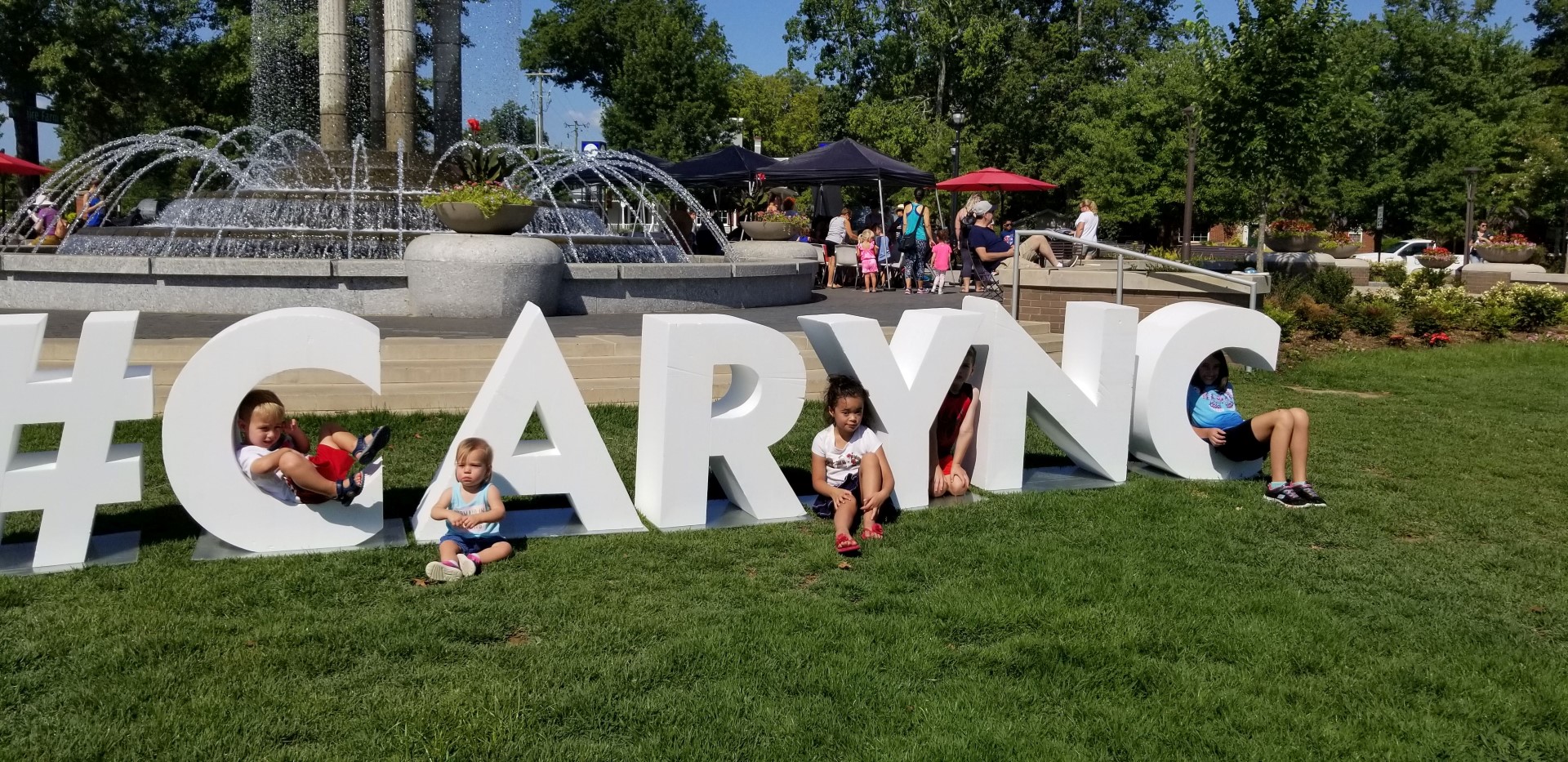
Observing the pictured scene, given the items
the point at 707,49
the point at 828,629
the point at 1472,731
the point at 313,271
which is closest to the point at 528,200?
the point at 313,271

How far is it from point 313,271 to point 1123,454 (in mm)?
8746

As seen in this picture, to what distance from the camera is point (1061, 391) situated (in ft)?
23.1

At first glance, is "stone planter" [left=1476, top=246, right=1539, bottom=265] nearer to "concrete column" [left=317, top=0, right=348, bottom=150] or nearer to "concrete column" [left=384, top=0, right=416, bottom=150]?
"concrete column" [left=384, top=0, right=416, bottom=150]

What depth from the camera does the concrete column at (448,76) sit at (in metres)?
20.5

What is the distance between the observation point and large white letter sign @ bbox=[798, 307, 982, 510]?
636 centimetres

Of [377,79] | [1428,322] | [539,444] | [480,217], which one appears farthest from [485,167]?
[1428,322]

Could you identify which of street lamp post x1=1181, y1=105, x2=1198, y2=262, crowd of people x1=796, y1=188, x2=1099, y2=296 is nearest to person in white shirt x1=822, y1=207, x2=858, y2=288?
crowd of people x1=796, y1=188, x2=1099, y2=296

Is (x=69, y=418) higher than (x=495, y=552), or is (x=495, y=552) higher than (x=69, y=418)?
(x=69, y=418)

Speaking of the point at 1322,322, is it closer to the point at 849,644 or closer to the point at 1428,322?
the point at 1428,322

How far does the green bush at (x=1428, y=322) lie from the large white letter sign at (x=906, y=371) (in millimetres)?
11331

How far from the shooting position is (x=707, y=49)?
2461 inches

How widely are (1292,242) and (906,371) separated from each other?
756 inches

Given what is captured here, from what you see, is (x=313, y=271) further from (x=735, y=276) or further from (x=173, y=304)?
(x=735, y=276)

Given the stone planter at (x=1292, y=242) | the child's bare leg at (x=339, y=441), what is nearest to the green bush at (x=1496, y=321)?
the stone planter at (x=1292, y=242)
